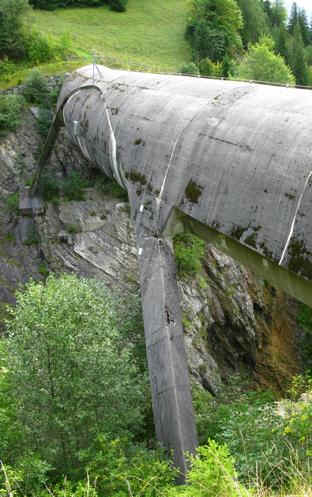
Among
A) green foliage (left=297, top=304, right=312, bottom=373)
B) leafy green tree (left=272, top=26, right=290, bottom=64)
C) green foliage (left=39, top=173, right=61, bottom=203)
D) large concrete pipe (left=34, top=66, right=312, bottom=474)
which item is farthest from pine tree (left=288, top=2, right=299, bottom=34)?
large concrete pipe (left=34, top=66, right=312, bottom=474)

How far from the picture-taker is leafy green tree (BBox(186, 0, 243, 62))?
40.1m

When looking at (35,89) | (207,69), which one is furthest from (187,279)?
(207,69)

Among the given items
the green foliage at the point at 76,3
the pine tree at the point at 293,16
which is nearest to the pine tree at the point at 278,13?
the pine tree at the point at 293,16

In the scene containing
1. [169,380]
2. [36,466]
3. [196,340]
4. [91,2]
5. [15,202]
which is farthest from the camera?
[91,2]

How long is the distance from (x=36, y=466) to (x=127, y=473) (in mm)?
1334

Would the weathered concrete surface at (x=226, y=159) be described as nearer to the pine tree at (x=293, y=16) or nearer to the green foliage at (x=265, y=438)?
the green foliage at (x=265, y=438)

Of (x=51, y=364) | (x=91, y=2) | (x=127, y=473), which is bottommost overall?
(x=127, y=473)

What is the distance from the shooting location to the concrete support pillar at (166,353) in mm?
7438

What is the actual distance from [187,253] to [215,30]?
33.9 metres

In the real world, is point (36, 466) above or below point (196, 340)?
above

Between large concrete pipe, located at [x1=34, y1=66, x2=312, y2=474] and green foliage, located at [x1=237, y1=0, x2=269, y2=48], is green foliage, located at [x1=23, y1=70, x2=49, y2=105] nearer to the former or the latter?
large concrete pipe, located at [x1=34, y1=66, x2=312, y2=474]

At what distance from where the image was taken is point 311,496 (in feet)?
13.9

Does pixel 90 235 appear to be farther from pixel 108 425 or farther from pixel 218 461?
pixel 218 461

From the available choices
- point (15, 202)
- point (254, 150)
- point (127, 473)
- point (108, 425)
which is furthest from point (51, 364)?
point (15, 202)
